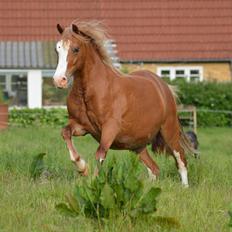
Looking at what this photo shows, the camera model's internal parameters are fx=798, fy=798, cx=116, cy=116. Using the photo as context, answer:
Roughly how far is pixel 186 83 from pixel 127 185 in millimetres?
27962

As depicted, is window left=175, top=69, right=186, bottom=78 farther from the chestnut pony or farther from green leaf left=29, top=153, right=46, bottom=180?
green leaf left=29, top=153, right=46, bottom=180

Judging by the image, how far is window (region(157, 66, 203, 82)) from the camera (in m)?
37.9

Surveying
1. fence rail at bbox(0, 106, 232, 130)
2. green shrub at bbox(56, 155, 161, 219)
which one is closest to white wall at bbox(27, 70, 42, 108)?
fence rail at bbox(0, 106, 232, 130)

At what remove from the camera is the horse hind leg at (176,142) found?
12.0 meters

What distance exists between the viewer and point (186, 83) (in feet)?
116

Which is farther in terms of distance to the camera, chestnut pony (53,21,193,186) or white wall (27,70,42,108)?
white wall (27,70,42,108)

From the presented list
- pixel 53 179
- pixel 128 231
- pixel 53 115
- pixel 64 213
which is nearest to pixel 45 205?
pixel 64 213

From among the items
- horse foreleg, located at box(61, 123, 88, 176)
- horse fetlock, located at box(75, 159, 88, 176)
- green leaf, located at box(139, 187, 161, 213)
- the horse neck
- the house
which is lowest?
the house

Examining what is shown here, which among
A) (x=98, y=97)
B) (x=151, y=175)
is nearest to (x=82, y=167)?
(x=98, y=97)

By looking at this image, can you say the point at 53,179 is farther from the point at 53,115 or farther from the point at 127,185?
the point at 53,115

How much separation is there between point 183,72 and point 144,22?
125 inches

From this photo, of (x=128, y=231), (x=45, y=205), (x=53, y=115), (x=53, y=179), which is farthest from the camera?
(x=53, y=115)

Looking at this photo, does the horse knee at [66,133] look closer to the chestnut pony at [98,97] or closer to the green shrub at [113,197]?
the chestnut pony at [98,97]

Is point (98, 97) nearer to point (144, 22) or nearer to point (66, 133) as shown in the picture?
point (66, 133)
